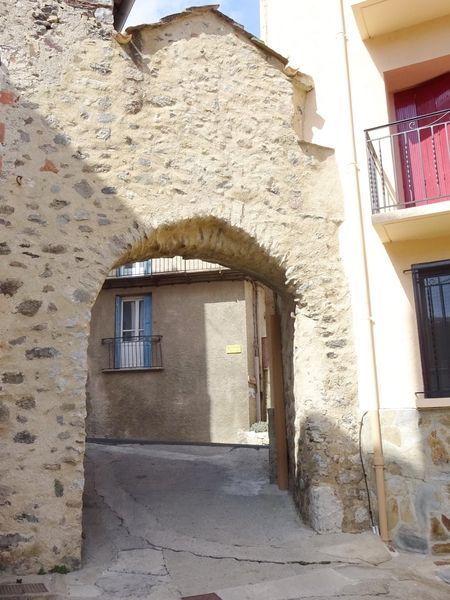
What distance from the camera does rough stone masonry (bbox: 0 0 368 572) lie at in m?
5.04

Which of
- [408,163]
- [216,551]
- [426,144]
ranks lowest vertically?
[216,551]

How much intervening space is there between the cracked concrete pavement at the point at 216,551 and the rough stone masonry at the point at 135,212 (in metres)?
0.35

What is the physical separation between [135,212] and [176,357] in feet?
26.0

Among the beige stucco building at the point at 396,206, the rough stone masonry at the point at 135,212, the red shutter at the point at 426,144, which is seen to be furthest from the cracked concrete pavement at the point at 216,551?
the red shutter at the point at 426,144

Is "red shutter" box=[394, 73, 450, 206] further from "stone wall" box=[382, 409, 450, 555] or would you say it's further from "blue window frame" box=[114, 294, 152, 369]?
"blue window frame" box=[114, 294, 152, 369]

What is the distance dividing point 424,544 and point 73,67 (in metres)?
5.40

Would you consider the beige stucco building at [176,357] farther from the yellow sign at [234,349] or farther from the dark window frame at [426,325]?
the dark window frame at [426,325]

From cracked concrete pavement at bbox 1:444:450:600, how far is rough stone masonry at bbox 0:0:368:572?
13.9 inches

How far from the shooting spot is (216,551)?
5320 mm

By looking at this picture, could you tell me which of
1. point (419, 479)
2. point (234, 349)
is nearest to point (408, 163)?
point (419, 479)

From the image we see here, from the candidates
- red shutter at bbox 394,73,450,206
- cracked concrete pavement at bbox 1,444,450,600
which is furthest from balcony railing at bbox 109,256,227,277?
red shutter at bbox 394,73,450,206

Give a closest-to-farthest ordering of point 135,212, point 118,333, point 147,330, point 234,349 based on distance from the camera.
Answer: point 135,212 → point 234,349 → point 147,330 → point 118,333

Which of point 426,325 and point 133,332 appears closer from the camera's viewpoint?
point 426,325

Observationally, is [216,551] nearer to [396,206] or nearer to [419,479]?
[419,479]
